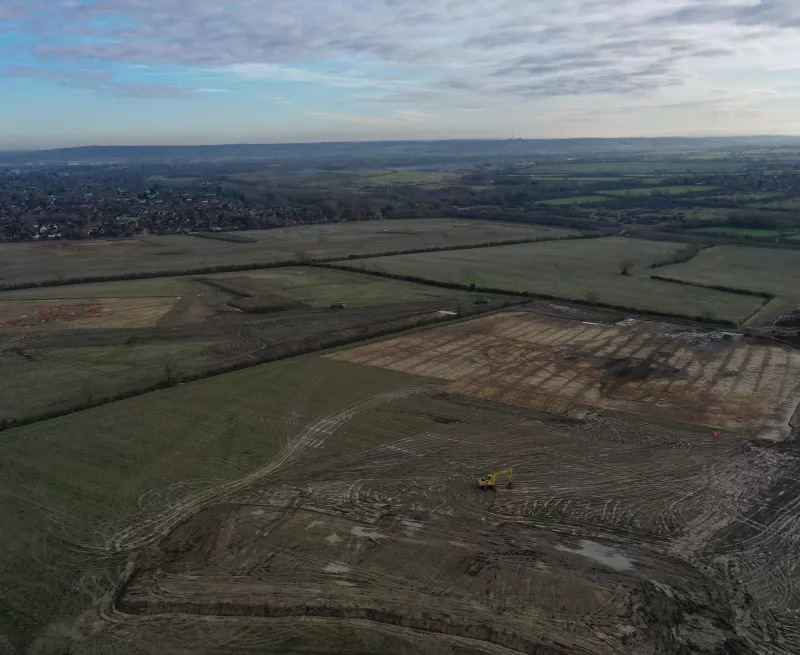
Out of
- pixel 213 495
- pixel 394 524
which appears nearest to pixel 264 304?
pixel 213 495

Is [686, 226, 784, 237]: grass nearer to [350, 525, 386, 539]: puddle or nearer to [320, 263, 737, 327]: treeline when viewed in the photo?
[320, 263, 737, 327]: treeline

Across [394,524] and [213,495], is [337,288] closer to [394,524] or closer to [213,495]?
[213,495]

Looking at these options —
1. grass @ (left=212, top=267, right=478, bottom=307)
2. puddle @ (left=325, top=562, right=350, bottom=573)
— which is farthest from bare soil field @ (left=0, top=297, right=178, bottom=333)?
puddle @ (left=325, top=562, right=350, bottom=573)

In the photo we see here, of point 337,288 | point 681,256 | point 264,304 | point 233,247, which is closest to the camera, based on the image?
point 264,304

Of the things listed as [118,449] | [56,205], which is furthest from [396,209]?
[118,449]

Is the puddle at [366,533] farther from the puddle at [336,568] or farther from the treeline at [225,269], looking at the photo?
the treeline at [225,269]

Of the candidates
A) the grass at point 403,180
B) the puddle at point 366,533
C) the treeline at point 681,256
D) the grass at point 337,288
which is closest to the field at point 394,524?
the puddle at point 366,533
